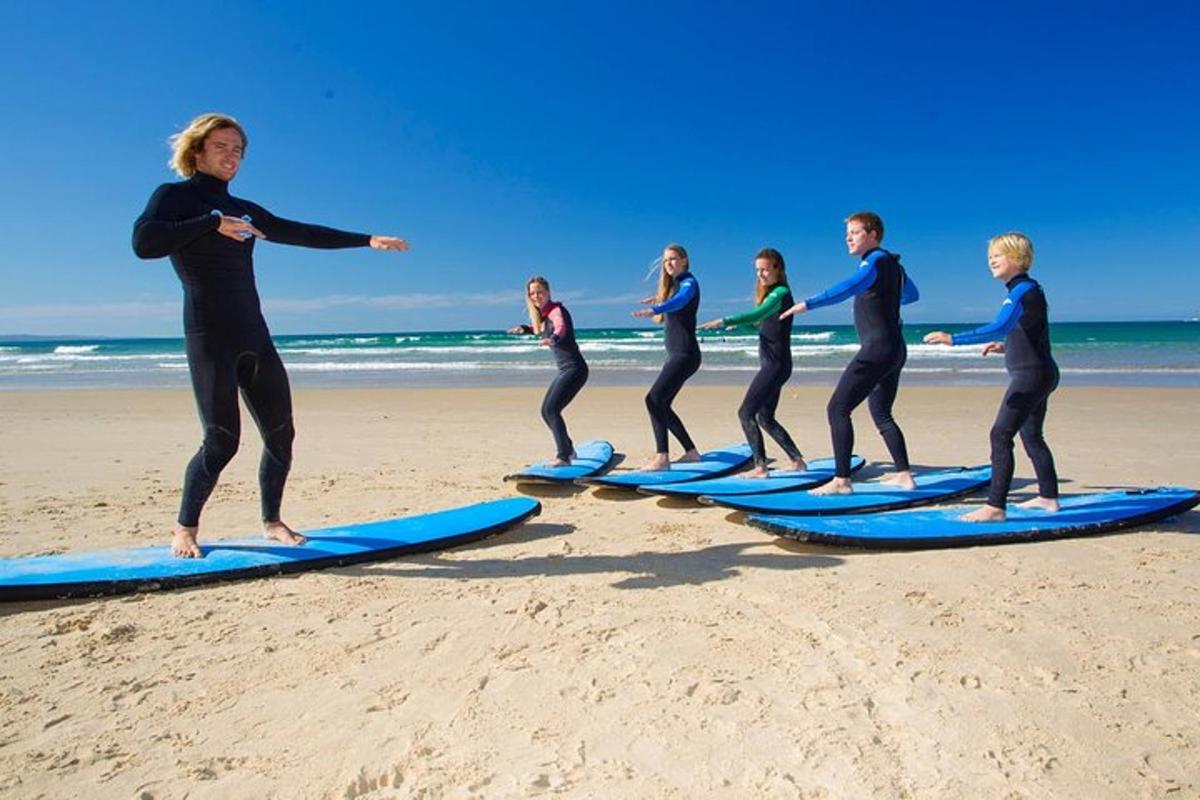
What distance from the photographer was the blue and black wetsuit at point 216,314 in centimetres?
371

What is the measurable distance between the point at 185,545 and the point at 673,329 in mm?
4555

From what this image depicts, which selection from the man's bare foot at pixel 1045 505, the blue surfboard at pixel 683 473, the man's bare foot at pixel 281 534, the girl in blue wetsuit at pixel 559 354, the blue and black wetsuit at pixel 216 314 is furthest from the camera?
the girl in blue wetsuit at pixel 559 354

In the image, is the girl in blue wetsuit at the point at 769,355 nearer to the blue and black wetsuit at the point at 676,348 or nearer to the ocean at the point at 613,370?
the blue and black wetsuit at the point at 676,348

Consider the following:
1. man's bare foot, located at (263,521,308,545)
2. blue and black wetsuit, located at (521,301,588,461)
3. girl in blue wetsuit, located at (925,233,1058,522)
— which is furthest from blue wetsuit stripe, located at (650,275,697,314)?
man's bare foot, located at (263,521,308,545)

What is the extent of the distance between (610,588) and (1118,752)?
228 cm

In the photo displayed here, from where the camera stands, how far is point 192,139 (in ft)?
12.9

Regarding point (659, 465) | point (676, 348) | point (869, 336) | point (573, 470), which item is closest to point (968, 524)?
point (869, 336)

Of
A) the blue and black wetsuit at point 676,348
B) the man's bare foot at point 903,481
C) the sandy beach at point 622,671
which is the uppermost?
the blue and black wetsuit at point 676,348

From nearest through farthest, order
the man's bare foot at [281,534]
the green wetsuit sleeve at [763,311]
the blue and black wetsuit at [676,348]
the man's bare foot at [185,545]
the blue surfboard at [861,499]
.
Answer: the man's bare foot at [185,545] < the man's bare foot at [281,534] < the blue surfboard at [861,499] < the green wetsuit sleeve at [763,311] < the blue and black wetsuit at [676,348]

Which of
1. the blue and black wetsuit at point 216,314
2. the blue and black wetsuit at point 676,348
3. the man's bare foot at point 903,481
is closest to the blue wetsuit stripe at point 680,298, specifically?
the blue and black wetsuit at point 676,348

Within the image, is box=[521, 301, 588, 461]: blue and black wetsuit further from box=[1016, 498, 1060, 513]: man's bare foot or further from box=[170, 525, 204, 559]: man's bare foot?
box=[1016, 498, 1060, 513]: man's bare foot

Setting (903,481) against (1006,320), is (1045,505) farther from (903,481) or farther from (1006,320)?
(1006,320)

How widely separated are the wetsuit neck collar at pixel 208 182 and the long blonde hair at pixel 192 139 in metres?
0.06

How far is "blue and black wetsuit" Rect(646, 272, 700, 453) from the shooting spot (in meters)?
7.01
